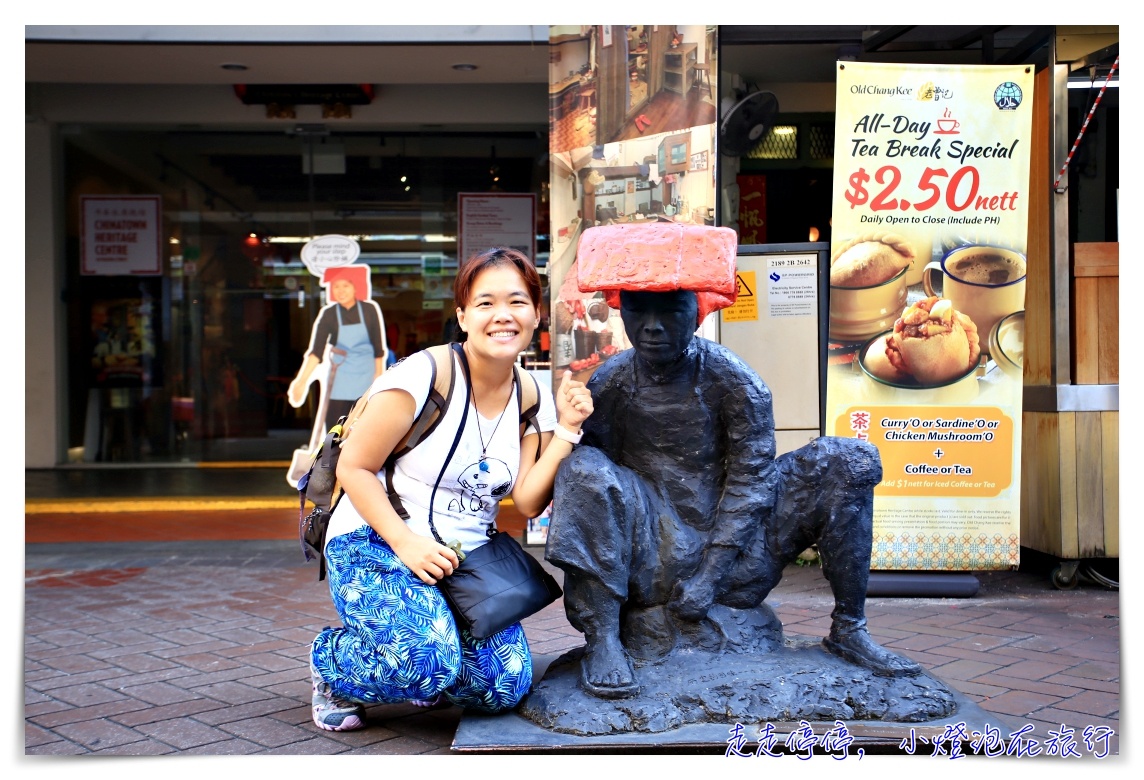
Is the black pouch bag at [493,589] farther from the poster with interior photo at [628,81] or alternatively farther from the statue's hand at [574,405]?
the poster with interior photo at [628,81]

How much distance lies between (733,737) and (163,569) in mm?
4397

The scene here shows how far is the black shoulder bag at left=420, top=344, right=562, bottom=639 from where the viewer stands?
3.03 meters

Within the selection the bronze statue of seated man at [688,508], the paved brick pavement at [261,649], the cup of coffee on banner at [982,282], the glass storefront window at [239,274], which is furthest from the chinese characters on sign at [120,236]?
the bronze statue of seated man at [688,508]

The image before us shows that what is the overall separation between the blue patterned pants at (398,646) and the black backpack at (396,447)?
0.45 feet

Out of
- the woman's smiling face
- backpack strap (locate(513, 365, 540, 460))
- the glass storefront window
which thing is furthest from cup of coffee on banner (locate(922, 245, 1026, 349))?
the glass storefront window

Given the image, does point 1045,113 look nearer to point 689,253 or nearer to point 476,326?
point 689,253

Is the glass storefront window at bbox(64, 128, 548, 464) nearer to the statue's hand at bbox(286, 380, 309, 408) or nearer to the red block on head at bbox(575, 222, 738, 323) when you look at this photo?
the statue's hand at bbox(286, 380, 309, 408)

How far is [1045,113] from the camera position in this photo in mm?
5566

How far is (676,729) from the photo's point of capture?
293cm

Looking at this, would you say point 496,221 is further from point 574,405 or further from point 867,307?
point 574,405

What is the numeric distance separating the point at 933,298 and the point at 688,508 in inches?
102

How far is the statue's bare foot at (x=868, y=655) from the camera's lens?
10.2 ft

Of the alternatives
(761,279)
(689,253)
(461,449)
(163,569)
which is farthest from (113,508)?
(689,253)

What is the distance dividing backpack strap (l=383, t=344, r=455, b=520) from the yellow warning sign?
10.3 ft
